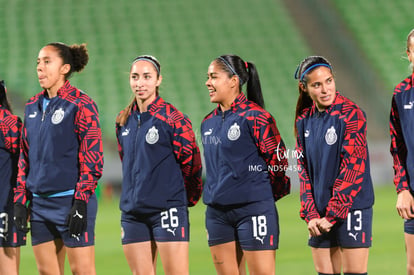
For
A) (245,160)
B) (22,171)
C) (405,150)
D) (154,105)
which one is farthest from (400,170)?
(22,171)

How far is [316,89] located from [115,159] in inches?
431

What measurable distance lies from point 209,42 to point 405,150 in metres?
16.7

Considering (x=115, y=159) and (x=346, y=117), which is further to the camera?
(x=115, y=159)

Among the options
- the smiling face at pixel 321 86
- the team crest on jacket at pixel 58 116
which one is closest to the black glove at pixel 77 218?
the team crest on jacket at pixel 58 116

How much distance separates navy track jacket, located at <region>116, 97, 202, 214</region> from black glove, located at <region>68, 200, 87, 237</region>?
331 mm

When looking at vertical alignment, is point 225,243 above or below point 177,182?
below

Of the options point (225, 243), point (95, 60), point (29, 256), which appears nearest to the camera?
point (225, 243)

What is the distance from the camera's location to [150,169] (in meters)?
5.26

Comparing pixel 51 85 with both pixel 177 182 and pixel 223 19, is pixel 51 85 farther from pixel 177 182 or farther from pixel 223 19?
pixel 223 19

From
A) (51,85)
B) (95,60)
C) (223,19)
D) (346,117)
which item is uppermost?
(223,19)

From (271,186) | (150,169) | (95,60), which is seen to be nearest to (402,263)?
(271,186)

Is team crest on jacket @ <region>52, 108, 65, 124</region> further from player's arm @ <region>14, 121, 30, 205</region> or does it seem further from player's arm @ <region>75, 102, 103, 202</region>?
player's arm @ <region>14, 121, 30, 205</region>

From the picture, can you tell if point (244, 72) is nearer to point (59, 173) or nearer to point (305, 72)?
point (305, 72)

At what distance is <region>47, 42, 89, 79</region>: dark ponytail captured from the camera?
5359 mm
